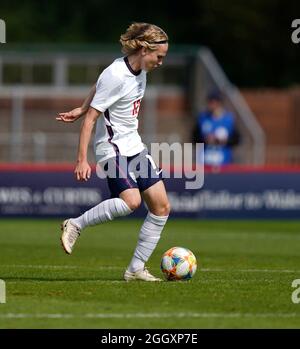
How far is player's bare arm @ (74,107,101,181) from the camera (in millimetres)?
11789

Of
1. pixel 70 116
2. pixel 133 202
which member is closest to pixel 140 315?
pixel 133 202

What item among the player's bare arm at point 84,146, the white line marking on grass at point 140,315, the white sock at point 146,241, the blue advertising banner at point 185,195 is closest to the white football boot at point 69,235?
the player's bare arm at point 84,146

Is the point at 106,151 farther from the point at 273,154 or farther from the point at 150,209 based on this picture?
the point at 273,154

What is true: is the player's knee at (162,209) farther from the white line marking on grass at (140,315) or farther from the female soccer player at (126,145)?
the white line marking on grass at (140,315)

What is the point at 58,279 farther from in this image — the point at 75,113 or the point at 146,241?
the point at 75,113

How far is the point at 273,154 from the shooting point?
100 feet

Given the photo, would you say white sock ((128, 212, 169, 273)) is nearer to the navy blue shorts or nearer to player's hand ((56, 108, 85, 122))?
the navy blue shorts

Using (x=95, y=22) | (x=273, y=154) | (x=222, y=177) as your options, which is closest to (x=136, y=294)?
(x=222, y=177)

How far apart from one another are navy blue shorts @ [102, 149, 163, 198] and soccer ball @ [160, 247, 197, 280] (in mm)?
724

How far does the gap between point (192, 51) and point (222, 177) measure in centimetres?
1532

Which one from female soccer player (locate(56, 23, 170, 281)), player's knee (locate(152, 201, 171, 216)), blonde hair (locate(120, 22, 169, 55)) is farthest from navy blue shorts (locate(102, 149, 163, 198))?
blonde hair (locate(120, 22, 169, 55))

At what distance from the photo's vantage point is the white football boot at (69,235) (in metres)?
11.9

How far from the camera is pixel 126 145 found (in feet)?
39.7

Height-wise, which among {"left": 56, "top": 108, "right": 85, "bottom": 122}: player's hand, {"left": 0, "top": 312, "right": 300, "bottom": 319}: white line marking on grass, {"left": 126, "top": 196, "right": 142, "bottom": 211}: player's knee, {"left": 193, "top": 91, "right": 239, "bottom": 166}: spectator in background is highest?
{"left": 56, "top": 108, "right": 85, "bottom": 122}: player's hand
